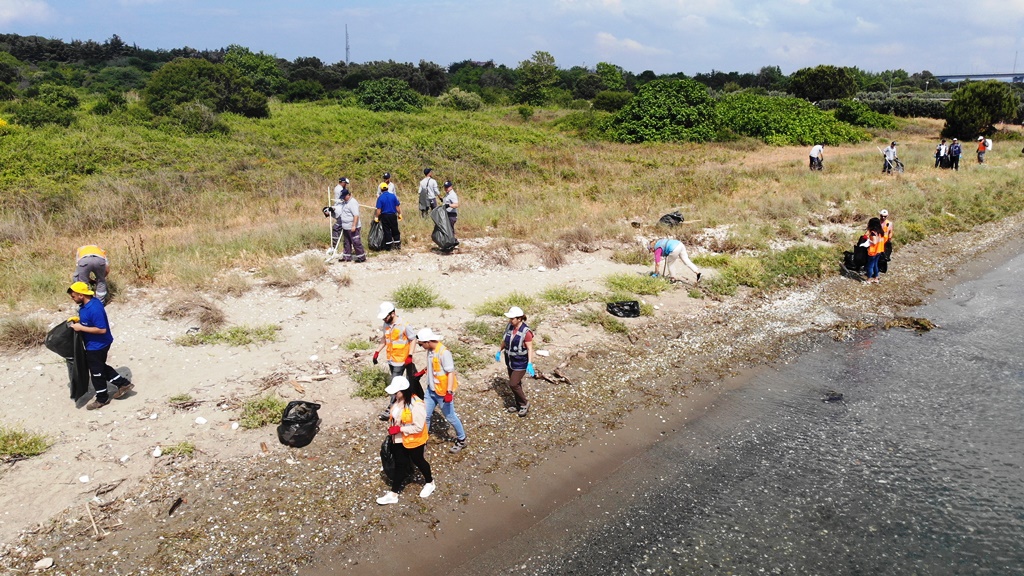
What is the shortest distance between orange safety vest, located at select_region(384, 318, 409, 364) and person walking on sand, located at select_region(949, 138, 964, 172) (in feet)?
86.1

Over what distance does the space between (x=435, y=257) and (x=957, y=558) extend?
10175mm

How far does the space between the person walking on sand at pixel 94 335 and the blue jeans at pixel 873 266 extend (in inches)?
553

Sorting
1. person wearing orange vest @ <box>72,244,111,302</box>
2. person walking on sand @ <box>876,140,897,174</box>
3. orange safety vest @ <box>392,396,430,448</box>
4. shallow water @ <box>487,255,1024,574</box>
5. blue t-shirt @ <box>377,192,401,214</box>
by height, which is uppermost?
person walking on sand @ <box>876,140,897,174</box>

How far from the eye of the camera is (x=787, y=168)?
85.1ft

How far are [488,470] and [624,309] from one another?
199 inches

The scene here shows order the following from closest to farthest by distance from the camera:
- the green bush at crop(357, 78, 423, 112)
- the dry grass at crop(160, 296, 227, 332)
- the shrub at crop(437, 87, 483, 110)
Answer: the dry grass at crop(160, 296, 227, 332) < the green bush at crop(357, 78, 423, 112) < the shrub at crop(437, 87, 483, 110)

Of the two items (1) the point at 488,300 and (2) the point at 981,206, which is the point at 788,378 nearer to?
(1) the point at 488,300

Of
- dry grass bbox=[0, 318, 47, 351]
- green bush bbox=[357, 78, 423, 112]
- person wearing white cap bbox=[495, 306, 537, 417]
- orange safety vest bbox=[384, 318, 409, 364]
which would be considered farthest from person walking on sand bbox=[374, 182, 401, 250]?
green bush bbox=[357, 78, 423, 112]

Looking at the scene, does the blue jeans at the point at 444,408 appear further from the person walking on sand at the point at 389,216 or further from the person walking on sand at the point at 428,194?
the person walking on sand at the point at 428,194

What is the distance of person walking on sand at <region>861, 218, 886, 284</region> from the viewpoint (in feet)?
44.4

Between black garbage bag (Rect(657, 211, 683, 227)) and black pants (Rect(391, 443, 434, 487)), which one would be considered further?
black garbage bag (Rect(657, 211, 683, 227))

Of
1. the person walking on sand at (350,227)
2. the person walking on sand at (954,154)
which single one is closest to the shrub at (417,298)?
the person walking on sand at (350,227)

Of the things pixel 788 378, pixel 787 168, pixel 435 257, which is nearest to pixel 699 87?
pixel 787 168

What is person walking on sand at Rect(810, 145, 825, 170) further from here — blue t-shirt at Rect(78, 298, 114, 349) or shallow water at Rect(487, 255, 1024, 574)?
blue t-shirt at Rect(78, 298, 114, 349)
